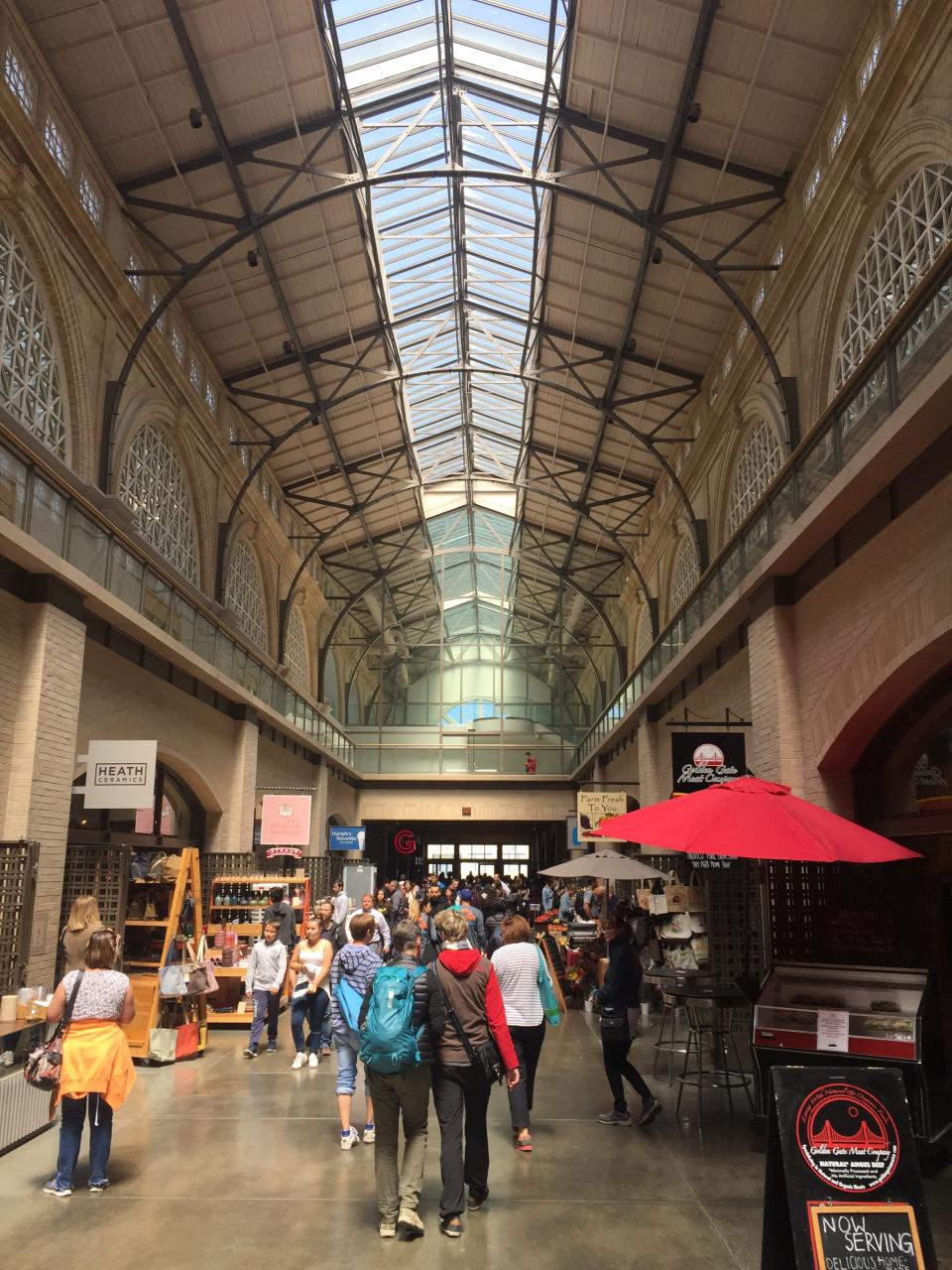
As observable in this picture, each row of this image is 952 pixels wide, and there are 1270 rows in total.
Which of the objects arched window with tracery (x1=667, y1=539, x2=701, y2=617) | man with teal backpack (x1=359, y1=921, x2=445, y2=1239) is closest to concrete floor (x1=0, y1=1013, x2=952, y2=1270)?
man with teal backpack (x1=359, y1=921, x2=445, y2=1239)

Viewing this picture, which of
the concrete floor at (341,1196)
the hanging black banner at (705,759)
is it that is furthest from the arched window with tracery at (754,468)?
the concrete floor at (341,1196)

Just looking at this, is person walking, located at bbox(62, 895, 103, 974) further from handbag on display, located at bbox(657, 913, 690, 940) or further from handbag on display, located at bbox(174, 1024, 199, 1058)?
handbag on display, located at bbox(657, 913, 690, 940)

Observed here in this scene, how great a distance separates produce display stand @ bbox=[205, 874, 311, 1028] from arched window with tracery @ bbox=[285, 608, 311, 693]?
11224 millimetres

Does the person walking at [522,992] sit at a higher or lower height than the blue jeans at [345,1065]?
higher

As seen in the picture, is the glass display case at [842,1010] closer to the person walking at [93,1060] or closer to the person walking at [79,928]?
the person walking at [93,1060]

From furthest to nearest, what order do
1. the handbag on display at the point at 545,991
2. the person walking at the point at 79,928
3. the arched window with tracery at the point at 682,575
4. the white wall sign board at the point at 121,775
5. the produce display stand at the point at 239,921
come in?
the arched window with tracery at the point at 682,575, the produce display stand at the point at 239,921, the white wall sign board at the point at 121,775, the person walking at the point at 79,928, the handbag on display at the point at 545,991

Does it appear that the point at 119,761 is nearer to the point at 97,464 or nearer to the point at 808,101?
the point at 97,464

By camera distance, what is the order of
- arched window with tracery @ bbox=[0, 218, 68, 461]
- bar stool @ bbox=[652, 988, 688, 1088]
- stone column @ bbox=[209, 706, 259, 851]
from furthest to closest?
stone column @ bbox=[209, 706, 259, 851] → arched window with tracery @ bbox=[0, 218, 68, 461] → bar stool @ bbox=[652, 988, 688, 1088]

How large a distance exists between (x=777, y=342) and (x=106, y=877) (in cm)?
1271

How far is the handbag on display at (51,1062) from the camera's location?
639cm

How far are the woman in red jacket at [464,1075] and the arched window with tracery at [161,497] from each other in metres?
12.8

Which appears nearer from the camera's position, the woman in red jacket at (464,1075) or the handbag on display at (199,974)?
the woman in red jacket at (464,1075)

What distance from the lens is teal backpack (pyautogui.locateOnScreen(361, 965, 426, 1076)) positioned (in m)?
5.88

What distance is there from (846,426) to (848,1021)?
5.70 metres
